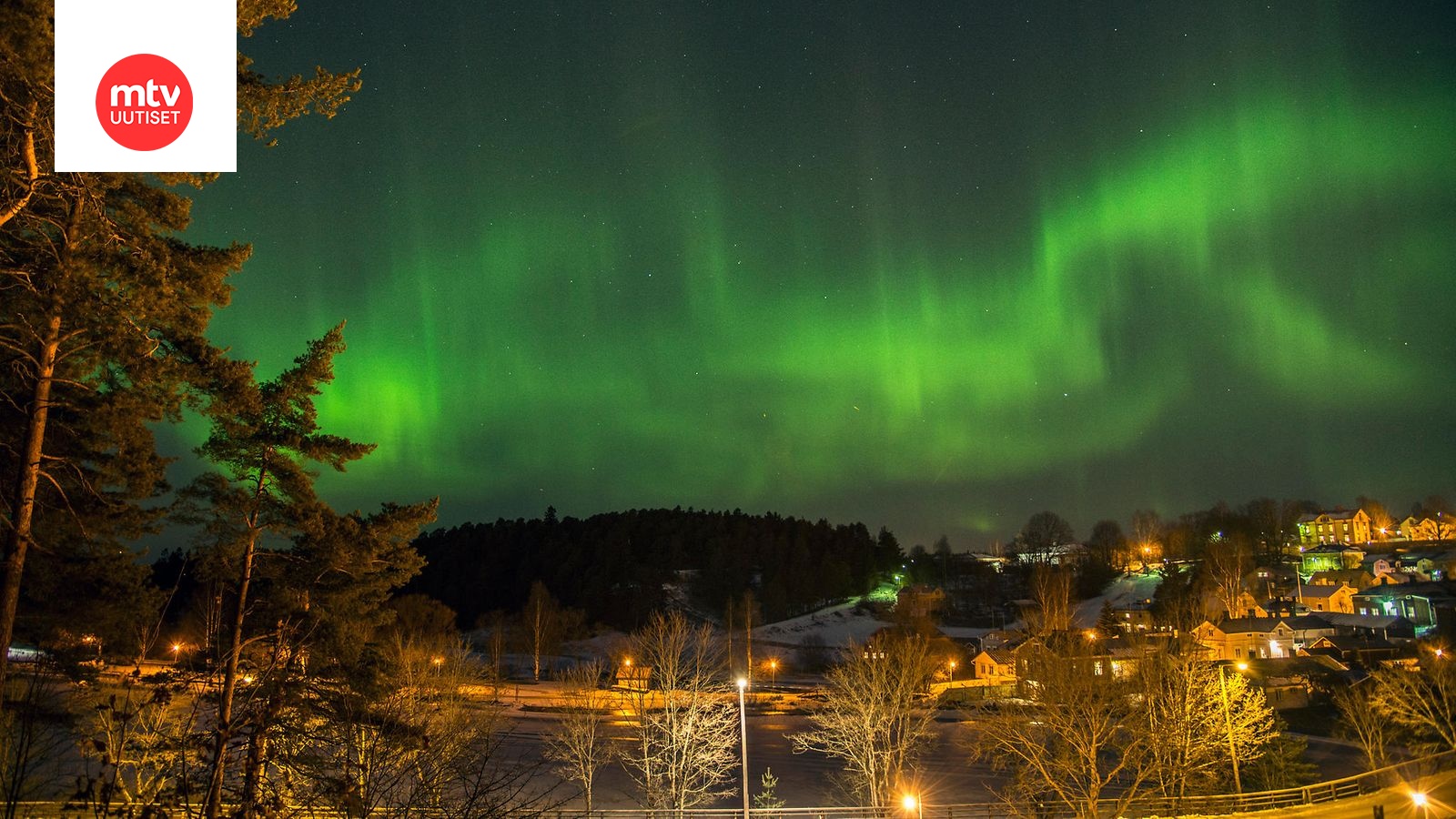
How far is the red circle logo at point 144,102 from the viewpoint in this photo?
32.6 feet

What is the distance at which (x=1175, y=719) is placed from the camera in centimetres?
2912

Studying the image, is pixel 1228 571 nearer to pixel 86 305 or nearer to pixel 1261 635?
pixel 1261 635

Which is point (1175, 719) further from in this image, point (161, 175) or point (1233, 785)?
point (161, 175)

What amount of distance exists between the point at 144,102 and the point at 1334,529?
614ft

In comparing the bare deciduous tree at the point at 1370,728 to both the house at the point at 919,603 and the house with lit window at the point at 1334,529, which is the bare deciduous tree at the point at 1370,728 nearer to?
the house at the point at 919,603

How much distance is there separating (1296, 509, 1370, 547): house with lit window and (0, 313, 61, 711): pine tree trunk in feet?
599

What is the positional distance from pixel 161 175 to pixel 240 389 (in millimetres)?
3302

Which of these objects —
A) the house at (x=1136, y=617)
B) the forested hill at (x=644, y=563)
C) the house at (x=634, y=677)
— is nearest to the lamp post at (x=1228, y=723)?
the house at (x=634, y=677)

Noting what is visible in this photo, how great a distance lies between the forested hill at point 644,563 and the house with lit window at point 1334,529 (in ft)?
243

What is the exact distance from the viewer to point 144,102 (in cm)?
1020

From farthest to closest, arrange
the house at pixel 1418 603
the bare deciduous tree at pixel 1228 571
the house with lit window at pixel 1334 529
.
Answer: the house with lit window at pixel 1334 529, the bare deciduous tree at pixel 1228 571, the house at pixel 1418 603

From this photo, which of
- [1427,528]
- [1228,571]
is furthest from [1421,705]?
[1427,528]

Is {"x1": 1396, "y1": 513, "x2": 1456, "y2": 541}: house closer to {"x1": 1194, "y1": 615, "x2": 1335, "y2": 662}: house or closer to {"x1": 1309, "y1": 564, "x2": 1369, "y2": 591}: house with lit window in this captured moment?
{"x1": 1309, "y1": 564, "x2": 1369, "y2": 591}: house with lit window

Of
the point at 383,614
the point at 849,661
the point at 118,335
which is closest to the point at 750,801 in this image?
the point at 849,661
